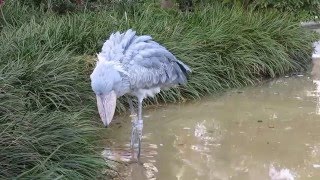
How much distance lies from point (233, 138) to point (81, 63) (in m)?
2.12

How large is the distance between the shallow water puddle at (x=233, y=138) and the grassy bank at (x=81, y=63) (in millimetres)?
427

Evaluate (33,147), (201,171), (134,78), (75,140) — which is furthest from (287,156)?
(33,147)

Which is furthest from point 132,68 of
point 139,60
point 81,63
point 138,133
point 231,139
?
point 81,63

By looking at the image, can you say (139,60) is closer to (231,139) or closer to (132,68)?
(132,68)

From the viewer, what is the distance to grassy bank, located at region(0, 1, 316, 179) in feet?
15.1

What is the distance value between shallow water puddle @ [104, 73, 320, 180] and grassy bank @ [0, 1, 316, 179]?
0.43m

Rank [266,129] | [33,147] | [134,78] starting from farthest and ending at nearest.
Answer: [266,129]
[134,78]
[33,147]

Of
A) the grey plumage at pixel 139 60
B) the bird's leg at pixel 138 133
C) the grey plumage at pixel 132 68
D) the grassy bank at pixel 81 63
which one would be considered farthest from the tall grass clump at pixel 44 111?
the grey plumage at pixel 139 60

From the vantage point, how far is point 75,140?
4891mm

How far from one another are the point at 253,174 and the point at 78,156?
1753mm

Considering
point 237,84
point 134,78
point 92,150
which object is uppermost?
point 134,78

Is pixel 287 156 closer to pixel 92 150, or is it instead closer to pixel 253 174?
pixel 253 174

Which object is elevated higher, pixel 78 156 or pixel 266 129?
pixel 78 156

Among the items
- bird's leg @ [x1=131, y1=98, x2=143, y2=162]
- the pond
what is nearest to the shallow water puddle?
the pond
